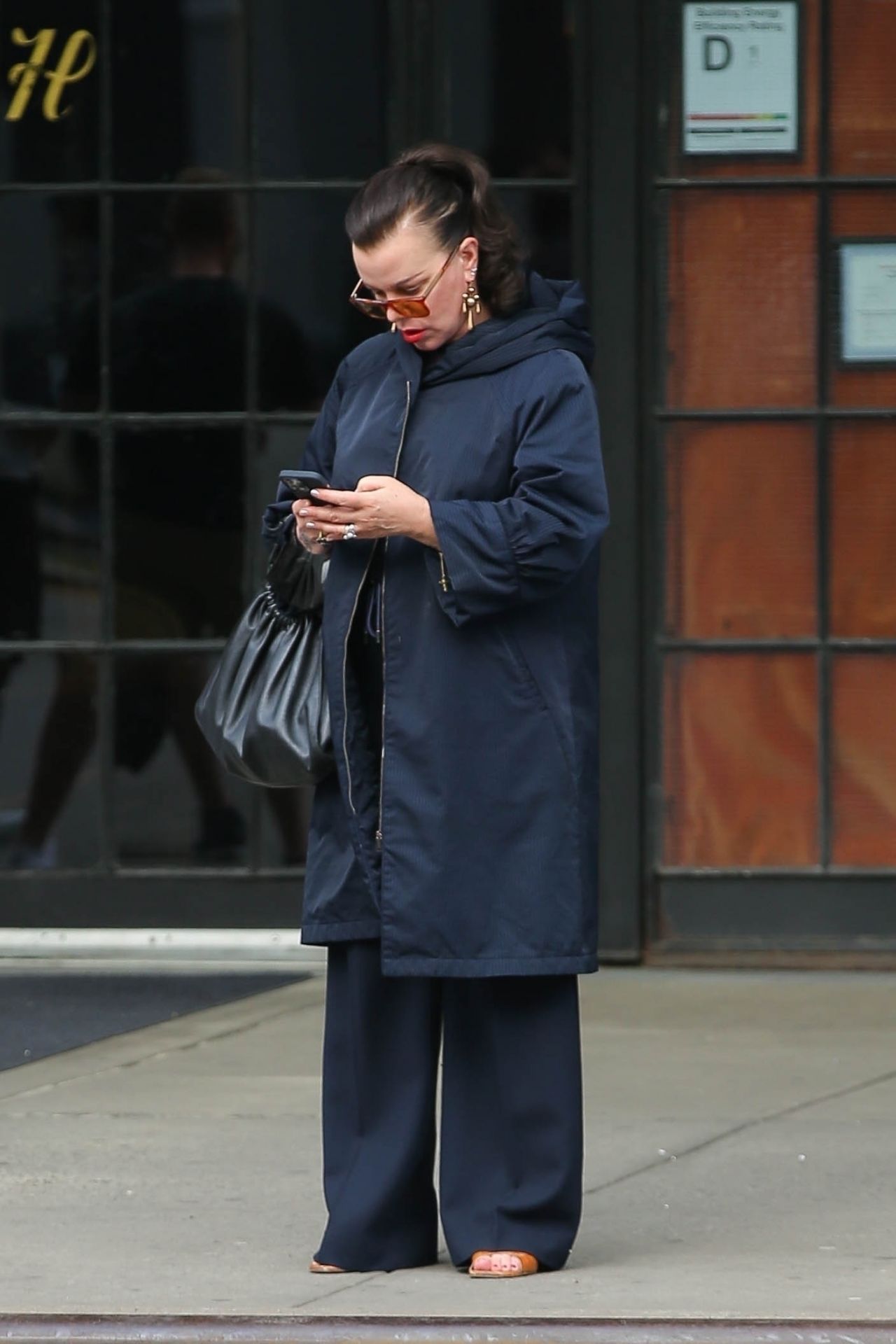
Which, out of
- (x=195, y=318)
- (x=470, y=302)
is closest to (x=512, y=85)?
(x=195, y=318)

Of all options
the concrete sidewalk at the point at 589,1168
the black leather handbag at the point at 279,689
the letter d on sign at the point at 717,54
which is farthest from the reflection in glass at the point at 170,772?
the black leather handbag at the point at 279,689

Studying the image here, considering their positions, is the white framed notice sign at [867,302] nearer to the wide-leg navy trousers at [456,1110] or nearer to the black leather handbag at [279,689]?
the black leather handbag at [279,689]

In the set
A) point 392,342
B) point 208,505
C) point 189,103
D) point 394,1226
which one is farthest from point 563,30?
point 394,1226

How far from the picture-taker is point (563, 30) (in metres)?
7.88

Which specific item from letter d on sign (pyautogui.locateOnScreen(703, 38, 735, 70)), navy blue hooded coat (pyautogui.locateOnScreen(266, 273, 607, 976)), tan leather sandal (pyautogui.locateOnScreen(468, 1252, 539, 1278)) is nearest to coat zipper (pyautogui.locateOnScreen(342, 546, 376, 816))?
navy blue hooded coat (pyautogui.locateOnScreen(266, 273, 607, 976))

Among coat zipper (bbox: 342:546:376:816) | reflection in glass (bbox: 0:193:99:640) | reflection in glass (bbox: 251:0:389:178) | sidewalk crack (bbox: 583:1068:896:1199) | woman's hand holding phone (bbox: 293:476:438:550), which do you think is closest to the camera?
woman's hand holding phone (bbox: 293:476:438:550)

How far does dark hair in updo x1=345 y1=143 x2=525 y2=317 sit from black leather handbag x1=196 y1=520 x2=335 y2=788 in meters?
0.54

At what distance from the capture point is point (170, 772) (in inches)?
320

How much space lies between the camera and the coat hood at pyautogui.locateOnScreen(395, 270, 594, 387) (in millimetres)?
4684

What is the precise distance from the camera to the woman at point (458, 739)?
4.61 metres

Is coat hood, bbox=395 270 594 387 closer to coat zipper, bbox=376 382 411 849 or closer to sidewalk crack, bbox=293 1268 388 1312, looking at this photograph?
coat zipper, bbox=376 382 411 849

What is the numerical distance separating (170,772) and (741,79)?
257 cm

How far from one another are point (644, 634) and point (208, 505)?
131 centimetres

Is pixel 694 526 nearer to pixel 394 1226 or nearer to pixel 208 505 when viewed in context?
pixel 208 505
